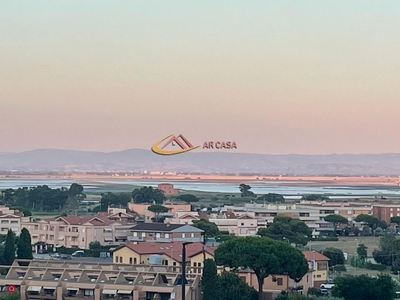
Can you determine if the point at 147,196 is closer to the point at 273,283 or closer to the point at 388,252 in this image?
the point at 388,252

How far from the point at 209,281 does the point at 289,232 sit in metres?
17.5

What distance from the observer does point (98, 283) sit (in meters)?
17.2

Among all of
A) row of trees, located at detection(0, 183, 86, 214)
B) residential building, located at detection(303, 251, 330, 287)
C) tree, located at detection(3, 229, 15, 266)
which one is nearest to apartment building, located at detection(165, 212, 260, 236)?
row of trees, located at detection(0, 183, 86, 214)

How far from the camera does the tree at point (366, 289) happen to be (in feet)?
58.0

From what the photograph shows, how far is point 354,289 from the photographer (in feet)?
58.5

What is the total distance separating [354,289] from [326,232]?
2492 cm

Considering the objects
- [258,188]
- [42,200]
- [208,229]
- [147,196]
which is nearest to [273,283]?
[208,229]

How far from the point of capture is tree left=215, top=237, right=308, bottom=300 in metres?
19.1

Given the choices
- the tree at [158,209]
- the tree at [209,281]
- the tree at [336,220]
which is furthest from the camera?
the tree at [336,220]

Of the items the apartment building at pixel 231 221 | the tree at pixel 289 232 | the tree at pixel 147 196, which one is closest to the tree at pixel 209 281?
the tree at pixel 289 232

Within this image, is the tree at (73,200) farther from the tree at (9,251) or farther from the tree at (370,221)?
the tree at (9,251)

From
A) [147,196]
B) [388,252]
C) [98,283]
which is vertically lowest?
[388,252]

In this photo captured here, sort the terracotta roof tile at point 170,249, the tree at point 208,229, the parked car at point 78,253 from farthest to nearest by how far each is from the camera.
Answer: the tree at point 208,229
the parked car at point 78,253
the terracotta roof tile at point 170,249

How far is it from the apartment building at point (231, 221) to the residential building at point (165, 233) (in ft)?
23.6
